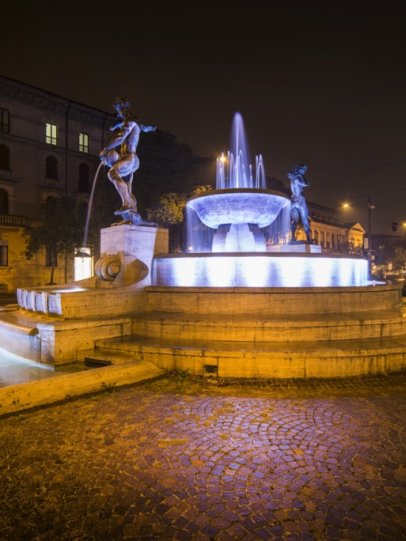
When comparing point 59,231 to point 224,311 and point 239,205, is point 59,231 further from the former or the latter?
point 224,311

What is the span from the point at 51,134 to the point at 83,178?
5.00 metres

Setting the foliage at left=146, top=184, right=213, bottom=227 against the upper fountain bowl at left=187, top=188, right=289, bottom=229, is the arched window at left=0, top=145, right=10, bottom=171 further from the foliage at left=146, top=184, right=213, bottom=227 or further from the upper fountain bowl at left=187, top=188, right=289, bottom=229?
the upper fountain bowl at left=187, top=188, right=289, bottom=229

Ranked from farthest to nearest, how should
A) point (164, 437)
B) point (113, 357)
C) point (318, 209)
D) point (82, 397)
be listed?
point (318, 209)
point (113, 357)
point (82, 397)
point (164, 437)

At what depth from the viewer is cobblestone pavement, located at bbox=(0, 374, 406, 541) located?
2725mm

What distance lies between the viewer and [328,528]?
269 cm

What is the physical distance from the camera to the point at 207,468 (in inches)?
137

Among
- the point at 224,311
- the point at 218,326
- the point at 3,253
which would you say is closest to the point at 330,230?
the point at 3,253

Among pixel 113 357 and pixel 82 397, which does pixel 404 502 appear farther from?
pixel 113 357

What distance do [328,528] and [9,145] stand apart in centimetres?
3783

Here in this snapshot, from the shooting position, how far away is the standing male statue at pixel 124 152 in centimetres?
1024

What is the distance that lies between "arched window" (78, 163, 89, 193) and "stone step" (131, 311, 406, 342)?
34.9m

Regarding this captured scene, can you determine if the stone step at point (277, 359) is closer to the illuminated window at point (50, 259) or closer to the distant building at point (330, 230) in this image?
the illuminated window at point (50, 259)

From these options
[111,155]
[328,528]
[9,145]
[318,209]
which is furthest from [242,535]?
[318,209]

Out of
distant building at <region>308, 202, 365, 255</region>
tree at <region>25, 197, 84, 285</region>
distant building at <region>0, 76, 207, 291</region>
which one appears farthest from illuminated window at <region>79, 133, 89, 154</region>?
distant building at <region>308, 202, 365, 255</region>
